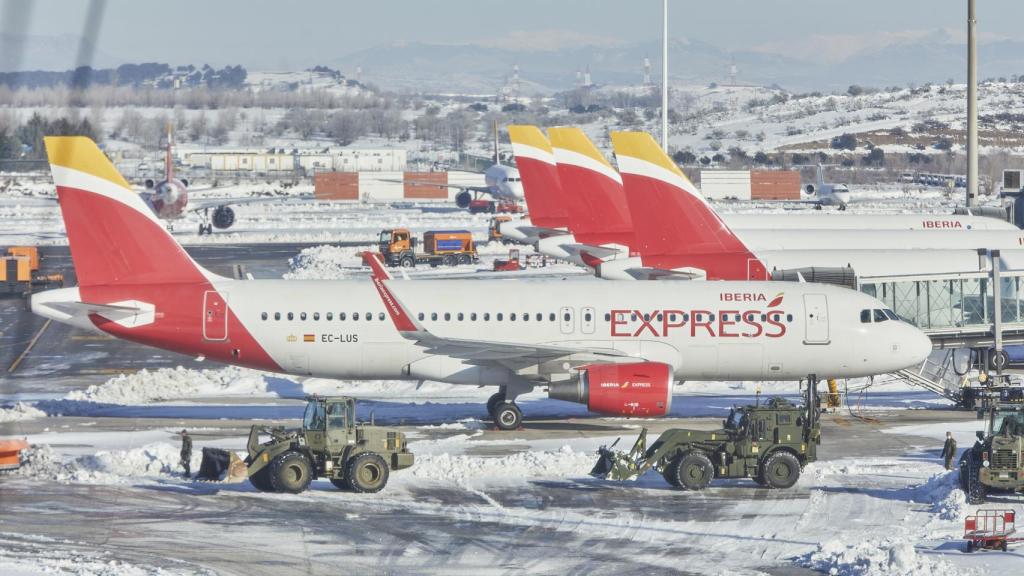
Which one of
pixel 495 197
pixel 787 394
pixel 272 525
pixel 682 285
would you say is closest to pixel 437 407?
pixel 682 285

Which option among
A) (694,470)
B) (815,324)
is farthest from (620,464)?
(815,324)

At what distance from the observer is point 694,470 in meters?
28.9

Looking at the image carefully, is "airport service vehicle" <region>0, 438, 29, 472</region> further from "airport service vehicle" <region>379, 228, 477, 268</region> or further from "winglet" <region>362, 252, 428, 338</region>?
"airport service vehicle" <region>379, 228, 477, 268</region>

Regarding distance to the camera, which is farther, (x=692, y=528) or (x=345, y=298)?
(x=345, y=298)

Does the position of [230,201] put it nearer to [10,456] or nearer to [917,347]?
[917,347]

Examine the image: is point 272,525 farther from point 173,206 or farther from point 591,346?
point 173,206

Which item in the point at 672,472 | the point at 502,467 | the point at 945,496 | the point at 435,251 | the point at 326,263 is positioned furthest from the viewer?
the point at 435,251

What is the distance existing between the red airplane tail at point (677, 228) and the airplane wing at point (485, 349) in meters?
10.2

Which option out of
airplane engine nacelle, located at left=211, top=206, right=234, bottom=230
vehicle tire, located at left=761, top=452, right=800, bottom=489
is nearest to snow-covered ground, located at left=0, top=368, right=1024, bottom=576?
vehicle tire, located at left=761, top=452, right=800, bottom=489

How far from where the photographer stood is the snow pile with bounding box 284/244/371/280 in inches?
2953

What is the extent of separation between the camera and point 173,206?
10800cm

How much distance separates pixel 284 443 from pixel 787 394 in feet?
68.2

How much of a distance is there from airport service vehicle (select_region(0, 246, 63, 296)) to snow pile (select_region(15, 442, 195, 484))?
42838mm

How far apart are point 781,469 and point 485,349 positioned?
10.1 m
